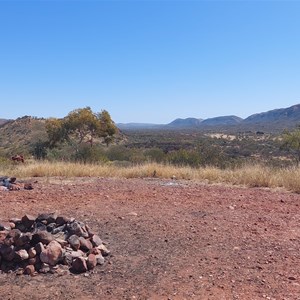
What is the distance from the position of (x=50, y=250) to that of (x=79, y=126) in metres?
22.8

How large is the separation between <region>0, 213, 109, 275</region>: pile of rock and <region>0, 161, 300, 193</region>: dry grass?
5915mm

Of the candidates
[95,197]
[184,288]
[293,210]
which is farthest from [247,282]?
[95,197]

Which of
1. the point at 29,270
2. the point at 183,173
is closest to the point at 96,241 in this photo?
the point at 29,270

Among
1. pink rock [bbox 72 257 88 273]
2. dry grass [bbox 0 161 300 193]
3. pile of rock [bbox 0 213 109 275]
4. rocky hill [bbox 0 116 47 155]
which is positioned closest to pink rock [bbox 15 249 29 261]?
pile of rock [bbox 0 213 109 275]

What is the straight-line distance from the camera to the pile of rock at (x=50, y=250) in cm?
473

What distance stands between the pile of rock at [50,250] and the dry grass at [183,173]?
5.91m

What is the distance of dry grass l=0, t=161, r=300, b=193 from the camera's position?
10180mm

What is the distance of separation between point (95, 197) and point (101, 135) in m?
20.2

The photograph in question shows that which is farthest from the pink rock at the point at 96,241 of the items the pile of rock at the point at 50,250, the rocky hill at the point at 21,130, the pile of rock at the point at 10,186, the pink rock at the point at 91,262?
the rocky hill at the point at 21,130

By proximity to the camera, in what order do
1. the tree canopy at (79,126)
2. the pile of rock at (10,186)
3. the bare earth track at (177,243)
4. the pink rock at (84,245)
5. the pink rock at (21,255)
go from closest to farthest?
1. the bare earth track at (177,243)
2. the pink rock at (21,255)
3. the pink rock at (84,245)
4. the pile of rock at (10,186)
5. the tree canopy at (79,126)

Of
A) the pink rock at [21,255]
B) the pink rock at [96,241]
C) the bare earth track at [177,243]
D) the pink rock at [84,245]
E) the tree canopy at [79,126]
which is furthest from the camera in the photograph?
the tree canopy at [79,126]

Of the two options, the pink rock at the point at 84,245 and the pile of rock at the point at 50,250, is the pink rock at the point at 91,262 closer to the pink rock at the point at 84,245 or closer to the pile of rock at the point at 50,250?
the pile of rock at the point at 50,250

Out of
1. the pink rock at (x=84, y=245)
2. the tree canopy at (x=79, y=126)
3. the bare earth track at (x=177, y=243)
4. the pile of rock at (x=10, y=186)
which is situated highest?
the tree canopy at (x=79, y=126)

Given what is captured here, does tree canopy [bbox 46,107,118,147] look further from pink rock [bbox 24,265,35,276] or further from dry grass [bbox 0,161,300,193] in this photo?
pink rock [bbox 24,265,35,276]
